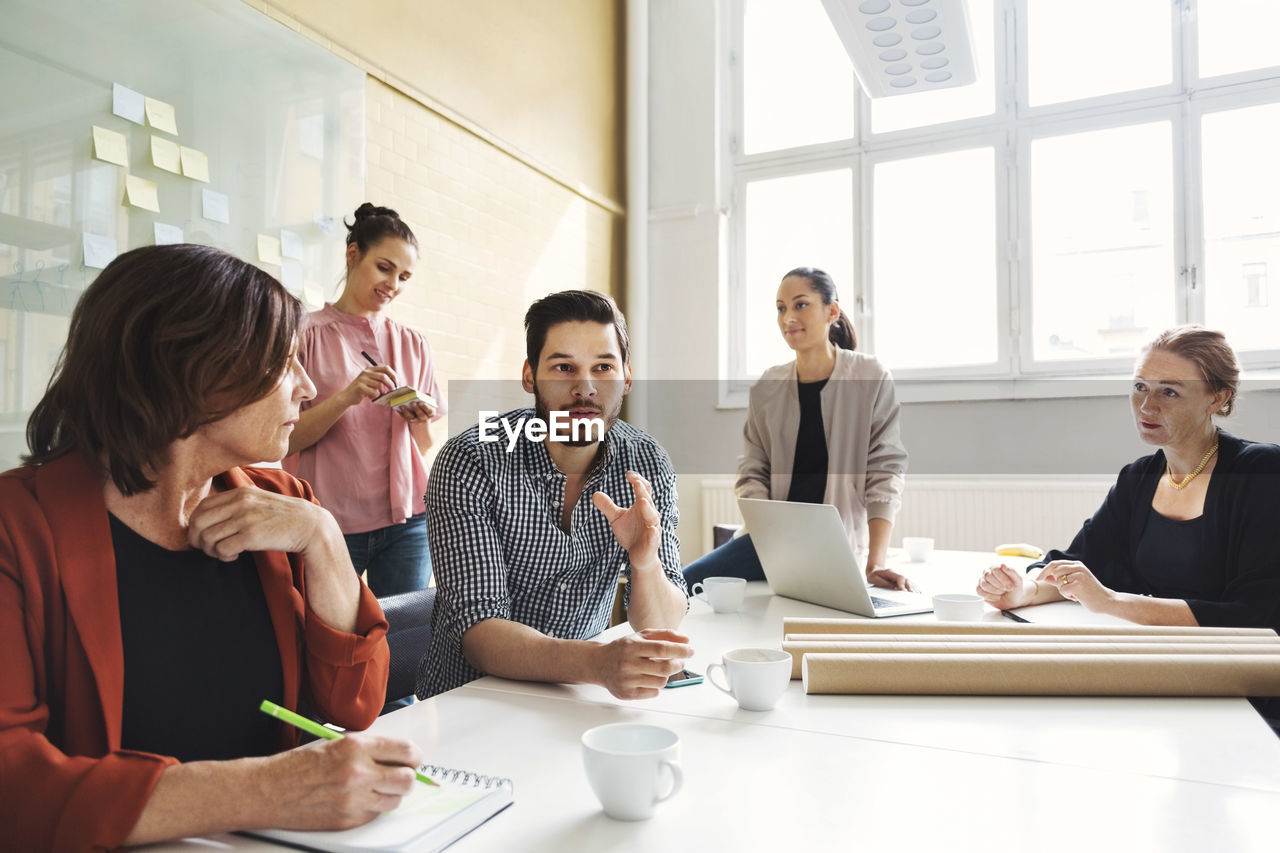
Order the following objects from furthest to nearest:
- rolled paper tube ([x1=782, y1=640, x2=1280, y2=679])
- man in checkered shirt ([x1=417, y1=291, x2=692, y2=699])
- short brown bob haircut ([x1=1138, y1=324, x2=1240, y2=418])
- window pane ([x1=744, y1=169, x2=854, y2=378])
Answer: window pane ([x1=744, y1=169, x2=854, y2=378]) → short brown bob haircut ([x1=1138, y1=324, x2=1240, y2=418]) → man in checkered shirt ([x1=417, y1=291, x2=692, y2=699]) → rolled paper tube ([x1=782, y1=640, x2=1280, y2=679])

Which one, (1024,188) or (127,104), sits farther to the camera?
(1024,188)

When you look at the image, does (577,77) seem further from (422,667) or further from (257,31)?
(422,667)

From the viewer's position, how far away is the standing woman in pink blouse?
104 inches

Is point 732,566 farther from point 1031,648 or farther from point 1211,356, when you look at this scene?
point 1211,356

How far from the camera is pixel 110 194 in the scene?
8.17 ft

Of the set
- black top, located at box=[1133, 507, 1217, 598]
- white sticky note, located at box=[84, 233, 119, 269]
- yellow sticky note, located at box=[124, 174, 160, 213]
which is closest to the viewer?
black top, located at box=[1133, 507, 1217, 598]

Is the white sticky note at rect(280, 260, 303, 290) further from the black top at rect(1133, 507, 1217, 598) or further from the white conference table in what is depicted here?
the black top at rect(1133, 507, 1217, 598)

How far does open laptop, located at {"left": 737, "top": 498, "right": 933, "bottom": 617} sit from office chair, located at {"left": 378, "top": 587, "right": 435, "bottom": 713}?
2.42ft

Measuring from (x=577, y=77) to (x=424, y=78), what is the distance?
1.47 metres

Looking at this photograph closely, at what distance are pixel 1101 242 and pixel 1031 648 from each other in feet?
13.0

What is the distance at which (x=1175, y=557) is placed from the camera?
1.89 metres

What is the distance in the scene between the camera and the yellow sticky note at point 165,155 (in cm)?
261

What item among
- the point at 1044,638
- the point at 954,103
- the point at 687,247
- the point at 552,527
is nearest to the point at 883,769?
the point at 1044,638

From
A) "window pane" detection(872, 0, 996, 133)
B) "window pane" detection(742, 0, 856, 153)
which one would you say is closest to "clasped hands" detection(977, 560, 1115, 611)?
"window pane" detection(872, 0, 996, 133)
